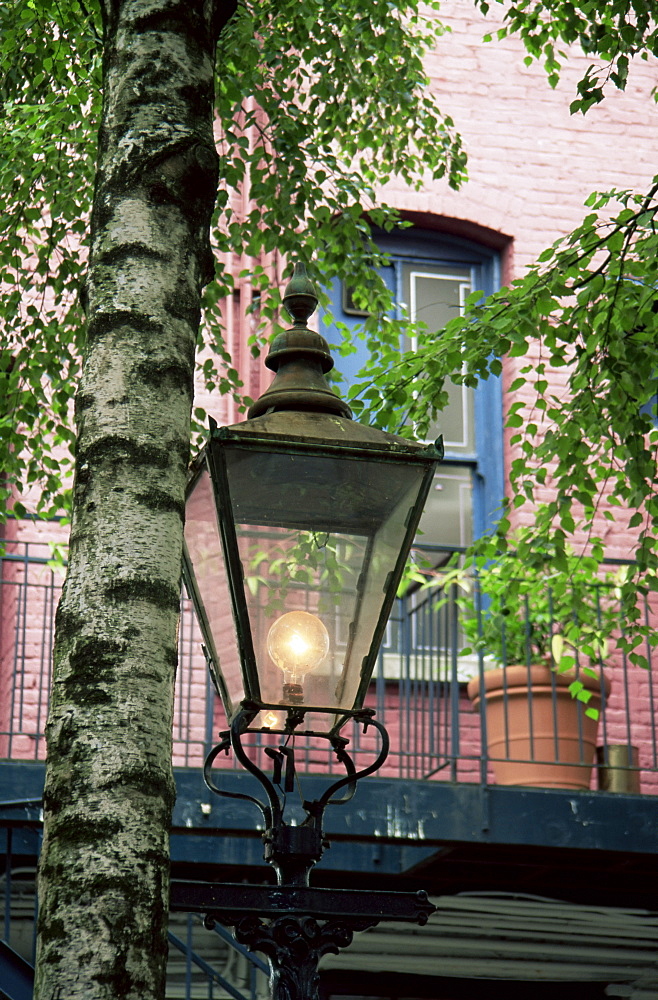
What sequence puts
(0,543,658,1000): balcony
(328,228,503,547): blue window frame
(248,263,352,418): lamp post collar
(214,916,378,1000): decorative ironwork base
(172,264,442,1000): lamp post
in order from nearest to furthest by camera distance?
(214,916,378,1000): decorative ironwork base
(172,264,442,1000): lamp post
(248,263,352,418): lamp post collar
(0,543,658,1000): balcony
(328,228,503,547): blue window frame

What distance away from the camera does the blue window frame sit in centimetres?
980

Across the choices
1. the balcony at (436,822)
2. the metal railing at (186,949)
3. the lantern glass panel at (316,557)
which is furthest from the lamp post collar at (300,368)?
the metal railing at (186,949)

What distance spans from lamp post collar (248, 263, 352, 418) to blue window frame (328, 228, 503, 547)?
18.4 ft

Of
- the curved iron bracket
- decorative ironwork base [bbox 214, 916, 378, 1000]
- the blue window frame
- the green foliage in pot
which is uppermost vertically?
the blue window frame

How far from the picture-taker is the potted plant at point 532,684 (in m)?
7.85

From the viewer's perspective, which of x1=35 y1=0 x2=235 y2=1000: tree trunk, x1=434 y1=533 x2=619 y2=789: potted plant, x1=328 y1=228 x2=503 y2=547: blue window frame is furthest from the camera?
x1=328 y1=228 x2=503 y2=547: blue window frame

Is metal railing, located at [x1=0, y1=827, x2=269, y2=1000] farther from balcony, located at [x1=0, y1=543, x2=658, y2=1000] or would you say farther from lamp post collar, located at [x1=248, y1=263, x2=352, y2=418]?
lamp post collar, located at [x1=248, y1=263, x2=352, y2=418]

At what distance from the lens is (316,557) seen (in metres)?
3.16

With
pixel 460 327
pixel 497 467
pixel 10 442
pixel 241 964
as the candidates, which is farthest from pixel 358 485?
pixel 497 467

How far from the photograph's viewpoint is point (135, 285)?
3031mm

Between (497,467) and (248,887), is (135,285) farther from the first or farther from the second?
(497,467)

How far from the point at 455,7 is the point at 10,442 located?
5699mm

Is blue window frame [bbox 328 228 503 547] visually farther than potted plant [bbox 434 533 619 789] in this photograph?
Yes

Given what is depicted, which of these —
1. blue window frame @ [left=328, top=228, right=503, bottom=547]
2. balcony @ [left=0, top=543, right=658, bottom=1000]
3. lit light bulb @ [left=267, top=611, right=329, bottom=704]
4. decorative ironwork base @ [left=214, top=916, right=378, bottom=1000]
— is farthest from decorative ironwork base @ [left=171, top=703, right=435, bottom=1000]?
blue window frame @ [left=328, top=228, right=503, bottom=547]
